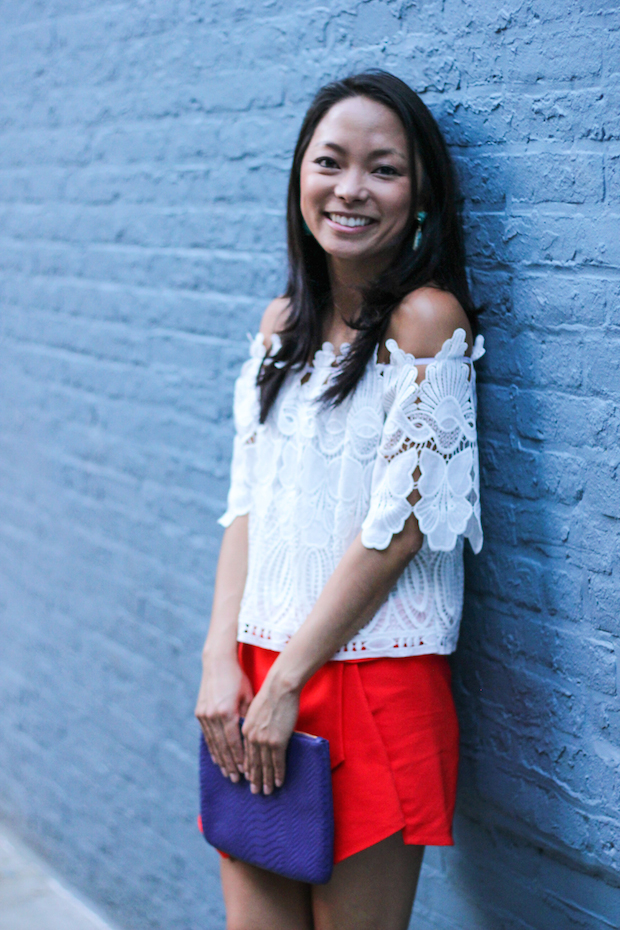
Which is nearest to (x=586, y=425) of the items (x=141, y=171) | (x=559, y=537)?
(x=559, y=537)

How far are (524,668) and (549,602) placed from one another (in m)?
0.15

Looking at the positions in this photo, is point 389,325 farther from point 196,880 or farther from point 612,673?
point 196,880

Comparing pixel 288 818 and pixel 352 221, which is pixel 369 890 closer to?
pixel 288 818

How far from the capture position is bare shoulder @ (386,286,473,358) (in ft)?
5.41

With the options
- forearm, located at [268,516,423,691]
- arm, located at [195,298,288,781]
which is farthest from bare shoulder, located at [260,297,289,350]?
forearm, located at [268,516,423,691]

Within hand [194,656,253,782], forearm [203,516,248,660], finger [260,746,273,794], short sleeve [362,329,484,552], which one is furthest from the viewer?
forearm [203,516,248,660]

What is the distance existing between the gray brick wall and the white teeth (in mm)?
235

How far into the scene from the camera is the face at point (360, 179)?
1696 millimetres

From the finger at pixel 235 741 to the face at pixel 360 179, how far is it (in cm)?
91

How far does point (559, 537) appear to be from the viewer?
176cm

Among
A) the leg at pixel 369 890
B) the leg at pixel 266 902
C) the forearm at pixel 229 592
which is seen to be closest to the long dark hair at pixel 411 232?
the forearm at pixel 229 592

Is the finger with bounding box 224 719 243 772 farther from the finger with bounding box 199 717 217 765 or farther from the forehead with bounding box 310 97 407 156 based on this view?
the forehead with bounding box 310 97 407 156

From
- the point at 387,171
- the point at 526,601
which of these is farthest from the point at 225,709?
the point at 387,171

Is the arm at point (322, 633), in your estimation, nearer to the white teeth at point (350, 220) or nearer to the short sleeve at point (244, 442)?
the short sleeve at point (244, 442)
